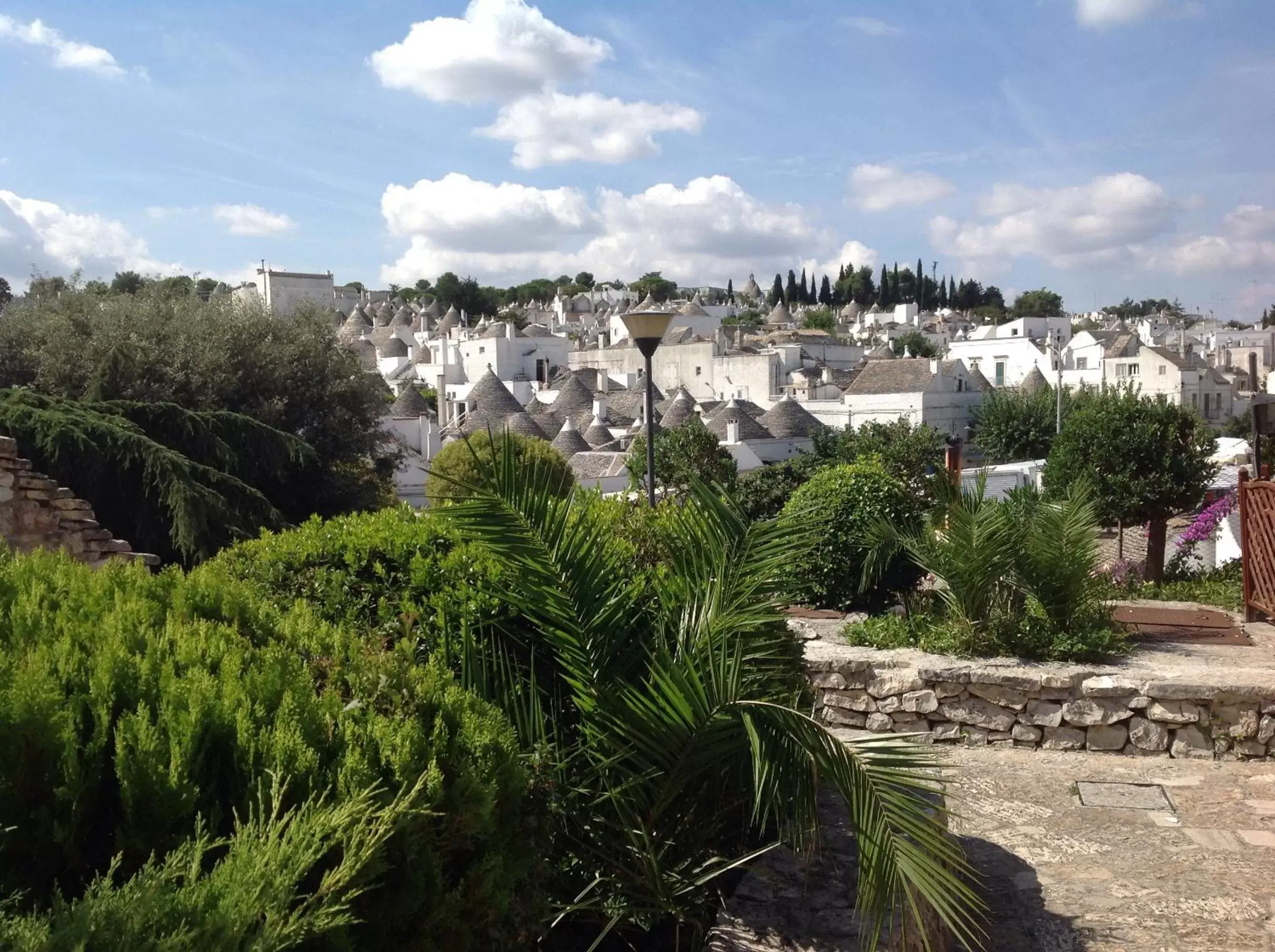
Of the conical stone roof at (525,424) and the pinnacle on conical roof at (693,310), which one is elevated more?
the pinnacle on conical roof at (693,310)

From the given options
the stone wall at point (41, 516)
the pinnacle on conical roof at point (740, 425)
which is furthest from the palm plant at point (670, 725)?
the pinnacle on conical roof at point (740, 425)

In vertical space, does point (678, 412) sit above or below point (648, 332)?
below

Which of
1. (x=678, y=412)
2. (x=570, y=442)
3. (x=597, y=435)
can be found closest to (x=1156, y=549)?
(x=570, y=442)

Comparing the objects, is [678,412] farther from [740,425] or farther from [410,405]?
[410,405]

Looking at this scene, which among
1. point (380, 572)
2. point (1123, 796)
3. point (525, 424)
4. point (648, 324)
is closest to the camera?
point (380, 572)

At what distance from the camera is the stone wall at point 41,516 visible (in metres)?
8.21

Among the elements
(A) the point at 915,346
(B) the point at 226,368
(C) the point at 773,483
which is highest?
(A) the point at 915,346

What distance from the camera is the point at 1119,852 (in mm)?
4914

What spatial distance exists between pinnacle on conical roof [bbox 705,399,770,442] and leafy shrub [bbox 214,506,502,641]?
35.8 meters

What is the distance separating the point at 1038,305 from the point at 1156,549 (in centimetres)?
12611

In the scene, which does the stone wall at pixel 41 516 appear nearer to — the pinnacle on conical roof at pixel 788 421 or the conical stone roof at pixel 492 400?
the pinnacle on conical roof at pixel 788 421

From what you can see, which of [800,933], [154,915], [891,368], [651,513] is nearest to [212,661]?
[154,915]

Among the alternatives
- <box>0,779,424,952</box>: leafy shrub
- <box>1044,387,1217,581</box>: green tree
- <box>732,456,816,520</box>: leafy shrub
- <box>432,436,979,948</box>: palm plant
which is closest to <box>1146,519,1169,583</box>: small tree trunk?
<box>1044,387,1217,581</box>: green tree

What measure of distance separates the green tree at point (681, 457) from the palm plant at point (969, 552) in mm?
10237
